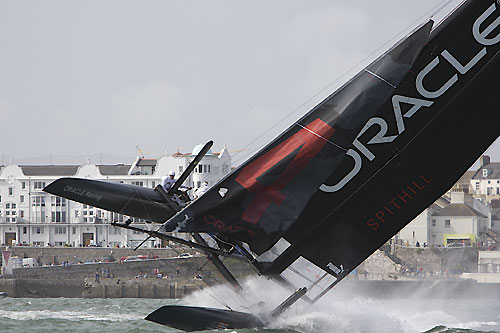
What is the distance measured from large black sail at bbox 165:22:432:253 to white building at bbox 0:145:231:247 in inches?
1743

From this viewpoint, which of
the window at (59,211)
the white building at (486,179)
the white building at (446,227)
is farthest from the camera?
the white building at (486,179)

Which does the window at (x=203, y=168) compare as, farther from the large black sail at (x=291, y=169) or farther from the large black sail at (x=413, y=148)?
the large black sail at (x=291, y=169)

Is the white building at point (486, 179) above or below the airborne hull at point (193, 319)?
above

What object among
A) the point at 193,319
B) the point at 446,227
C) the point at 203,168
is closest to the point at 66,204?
the point at 203,168

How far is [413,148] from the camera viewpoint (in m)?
14.3

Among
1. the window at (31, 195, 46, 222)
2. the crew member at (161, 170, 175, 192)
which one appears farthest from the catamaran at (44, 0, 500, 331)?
the window at (31, 195, 46, 222)

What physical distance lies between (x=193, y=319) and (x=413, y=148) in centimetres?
497

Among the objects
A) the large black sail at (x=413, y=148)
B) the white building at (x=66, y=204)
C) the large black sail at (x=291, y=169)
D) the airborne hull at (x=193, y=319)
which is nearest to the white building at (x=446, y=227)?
the white building at (x=66, y=204)

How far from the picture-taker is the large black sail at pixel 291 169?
1365 cm

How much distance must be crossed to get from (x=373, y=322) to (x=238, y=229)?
3865mm

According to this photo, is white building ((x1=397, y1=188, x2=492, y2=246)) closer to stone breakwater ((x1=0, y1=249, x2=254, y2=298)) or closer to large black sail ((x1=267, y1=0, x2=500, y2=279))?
stone breakwater ((x1=0, y1=249, x2=254, y2=298))

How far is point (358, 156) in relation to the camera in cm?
1396

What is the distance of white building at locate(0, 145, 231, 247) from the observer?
5950 centimetres

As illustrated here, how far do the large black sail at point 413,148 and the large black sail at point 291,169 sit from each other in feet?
1.04
